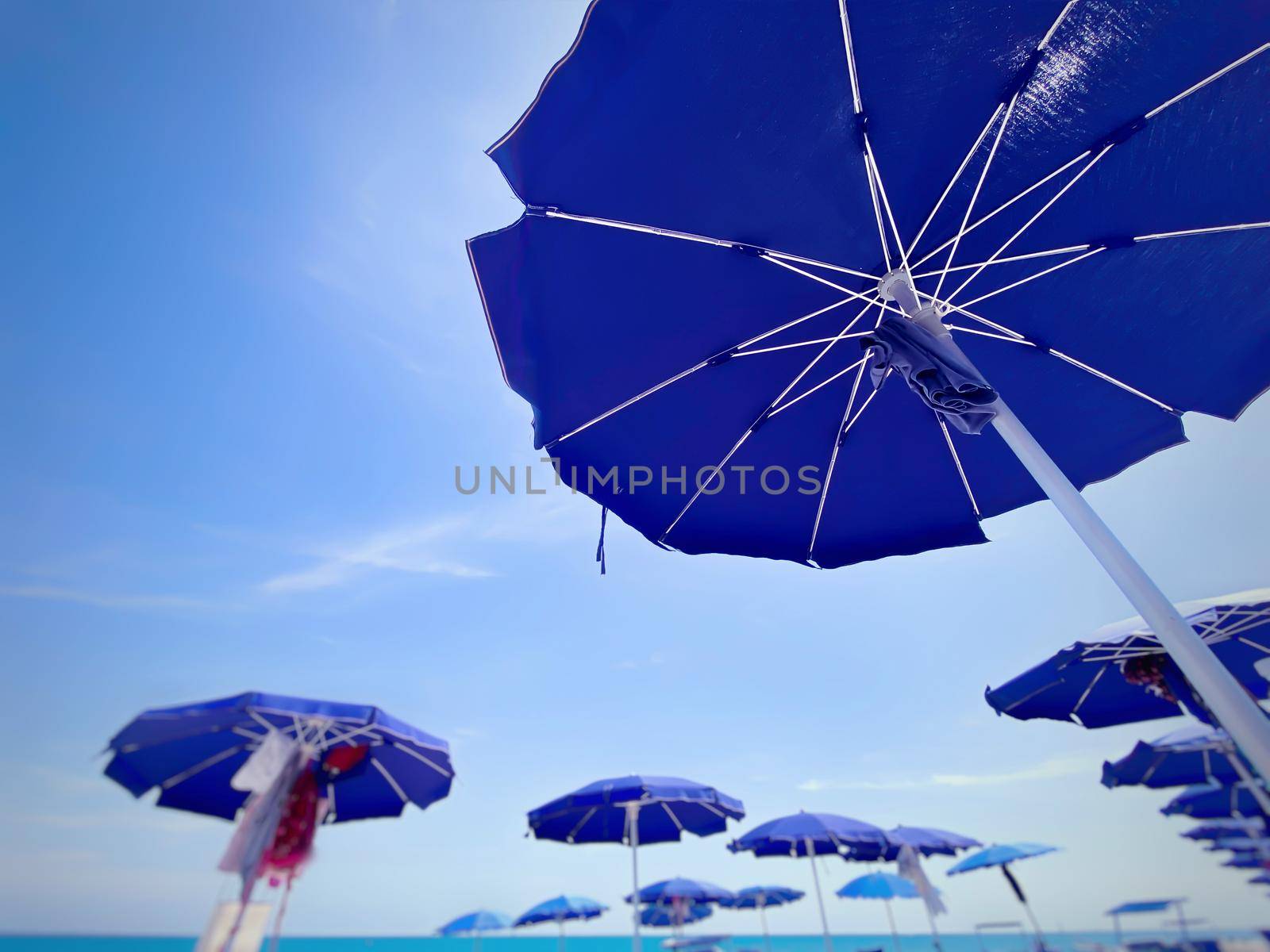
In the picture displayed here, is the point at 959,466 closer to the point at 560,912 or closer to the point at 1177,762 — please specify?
the point at 1177,762

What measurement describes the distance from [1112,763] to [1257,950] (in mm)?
4293

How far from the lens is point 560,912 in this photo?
507 inches

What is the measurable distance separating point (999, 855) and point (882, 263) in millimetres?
13951

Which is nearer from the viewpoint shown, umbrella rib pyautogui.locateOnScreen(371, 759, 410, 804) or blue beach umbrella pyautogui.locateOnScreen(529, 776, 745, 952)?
umbrella rib pyautogui.locateOnScreen(371, 759, 410, 804)

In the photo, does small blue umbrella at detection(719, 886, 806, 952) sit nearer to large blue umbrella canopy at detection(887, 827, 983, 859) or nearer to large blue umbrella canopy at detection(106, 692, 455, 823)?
large blue umbrella canopy at detection(887, 827, 983, 859)

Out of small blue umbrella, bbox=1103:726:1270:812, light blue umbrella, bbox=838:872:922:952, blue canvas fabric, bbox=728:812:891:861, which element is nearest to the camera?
small blue umbrella, bbox=1103:726:1270:812

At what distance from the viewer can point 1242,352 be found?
9.78 feet

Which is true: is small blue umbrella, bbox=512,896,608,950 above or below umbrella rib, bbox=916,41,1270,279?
below

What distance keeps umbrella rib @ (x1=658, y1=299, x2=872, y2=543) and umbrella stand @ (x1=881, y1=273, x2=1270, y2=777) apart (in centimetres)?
62

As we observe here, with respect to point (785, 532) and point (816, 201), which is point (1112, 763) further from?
point (816, 201)

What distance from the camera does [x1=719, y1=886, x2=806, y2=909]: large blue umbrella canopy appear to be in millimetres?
14680

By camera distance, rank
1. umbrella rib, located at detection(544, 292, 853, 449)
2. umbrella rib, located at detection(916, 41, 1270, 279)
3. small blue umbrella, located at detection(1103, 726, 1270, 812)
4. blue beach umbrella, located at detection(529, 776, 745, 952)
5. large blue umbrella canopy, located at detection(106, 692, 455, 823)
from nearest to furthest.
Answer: umbrella rib, located at detection(916, 41, 1270, 279)
umbrella rib, located at detection(544, 292, 853, 449)
large blue umbrella canopy, located at detection(106, 692, 455, 823)
small blue umbrella, located at detection(1103, 726, 1270, 812)
blue beach umbrella, located at detection(529, 776, 745, 952)

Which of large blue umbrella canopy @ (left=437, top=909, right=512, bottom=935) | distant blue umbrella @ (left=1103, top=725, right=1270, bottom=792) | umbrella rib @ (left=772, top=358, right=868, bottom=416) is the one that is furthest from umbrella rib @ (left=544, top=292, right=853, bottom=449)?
large blue umbrella canopy @ (left=437, top=909, right=512, bottom=935)

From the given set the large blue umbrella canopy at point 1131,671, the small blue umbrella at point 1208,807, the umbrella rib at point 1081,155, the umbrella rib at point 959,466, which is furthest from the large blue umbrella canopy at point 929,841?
the umbrella rib at point 1081,155
